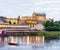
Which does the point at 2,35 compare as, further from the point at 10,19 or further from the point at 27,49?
the point at 10,19

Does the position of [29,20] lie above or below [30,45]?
above

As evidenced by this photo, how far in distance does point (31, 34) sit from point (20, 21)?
113 ft

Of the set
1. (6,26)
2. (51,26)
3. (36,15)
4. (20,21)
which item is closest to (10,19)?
(20,21)

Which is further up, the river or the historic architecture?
the historic architecture

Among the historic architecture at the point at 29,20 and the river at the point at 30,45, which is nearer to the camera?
the river at the point at 30,45

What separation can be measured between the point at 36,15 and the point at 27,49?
77734 millimetres

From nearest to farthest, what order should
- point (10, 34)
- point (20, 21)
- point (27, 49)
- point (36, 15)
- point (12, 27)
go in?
point (27, 49) → point (10, 34) → point (12, 27) → point (20, 21) → point (36, 15)

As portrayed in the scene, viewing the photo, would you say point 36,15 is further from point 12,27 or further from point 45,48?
point 45,48

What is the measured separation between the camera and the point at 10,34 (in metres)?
71.6

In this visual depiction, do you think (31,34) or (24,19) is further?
(24,19)

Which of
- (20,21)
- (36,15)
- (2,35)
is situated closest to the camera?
(2,35)

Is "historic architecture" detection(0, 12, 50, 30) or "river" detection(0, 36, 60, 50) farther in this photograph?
"historic architecture" detection(0, 12, 50, 30)

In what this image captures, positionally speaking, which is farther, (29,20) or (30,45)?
(29,20)

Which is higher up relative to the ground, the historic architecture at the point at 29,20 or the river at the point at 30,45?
the historic architecture at the point at 29,20
